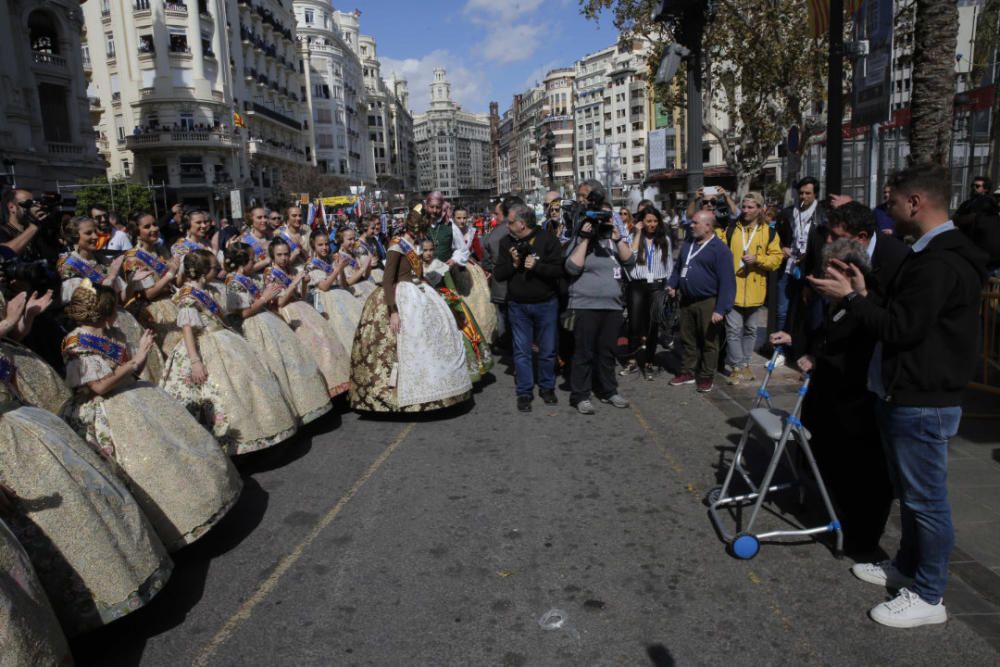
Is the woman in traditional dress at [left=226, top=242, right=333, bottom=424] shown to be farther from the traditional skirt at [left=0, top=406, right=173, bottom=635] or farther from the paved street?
the traditional skirt at [left=0, top=406, right=173, bottom=635]

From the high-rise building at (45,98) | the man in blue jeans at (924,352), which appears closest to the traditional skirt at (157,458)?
the man in blue jeans at (924,352)

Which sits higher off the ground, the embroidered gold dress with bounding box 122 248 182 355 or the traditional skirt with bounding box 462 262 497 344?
the embroidered gold dress with bounding box 122 248 182 355

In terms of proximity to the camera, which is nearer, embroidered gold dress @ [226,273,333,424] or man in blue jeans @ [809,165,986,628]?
man in blue jeans @ [809,165,986,628]

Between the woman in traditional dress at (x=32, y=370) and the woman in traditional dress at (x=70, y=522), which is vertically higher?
the woman in traditional dress at (x=32, y=370)

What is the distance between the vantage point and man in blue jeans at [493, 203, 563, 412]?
274 inches

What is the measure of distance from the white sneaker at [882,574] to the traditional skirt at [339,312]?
17.5 ft

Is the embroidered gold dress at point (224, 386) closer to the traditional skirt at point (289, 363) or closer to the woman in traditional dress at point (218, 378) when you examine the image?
the woman in traditional dress at point (218, 378)

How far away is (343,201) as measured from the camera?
41.7 m

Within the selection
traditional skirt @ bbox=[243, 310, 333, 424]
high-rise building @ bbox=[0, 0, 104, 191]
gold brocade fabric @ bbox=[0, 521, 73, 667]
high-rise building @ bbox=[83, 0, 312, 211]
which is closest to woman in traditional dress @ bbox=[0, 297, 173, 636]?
gold brocade fabric @ bbox=[0, 521, 73, 667]

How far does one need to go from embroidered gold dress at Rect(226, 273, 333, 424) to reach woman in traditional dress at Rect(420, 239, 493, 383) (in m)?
1.53

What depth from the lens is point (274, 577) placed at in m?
3.91

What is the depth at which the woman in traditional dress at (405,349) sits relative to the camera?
653cm

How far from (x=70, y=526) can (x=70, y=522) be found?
2 cm

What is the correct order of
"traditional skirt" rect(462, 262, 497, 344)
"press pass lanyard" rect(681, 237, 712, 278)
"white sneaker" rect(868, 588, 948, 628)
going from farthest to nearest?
1. "traditional skirt" rect(462, 262, 497, 344)
2. "press pass lanyard" rect(681, 237, 712, 278)
3. "white sneaker" rect(868, 588, 948, 628)
